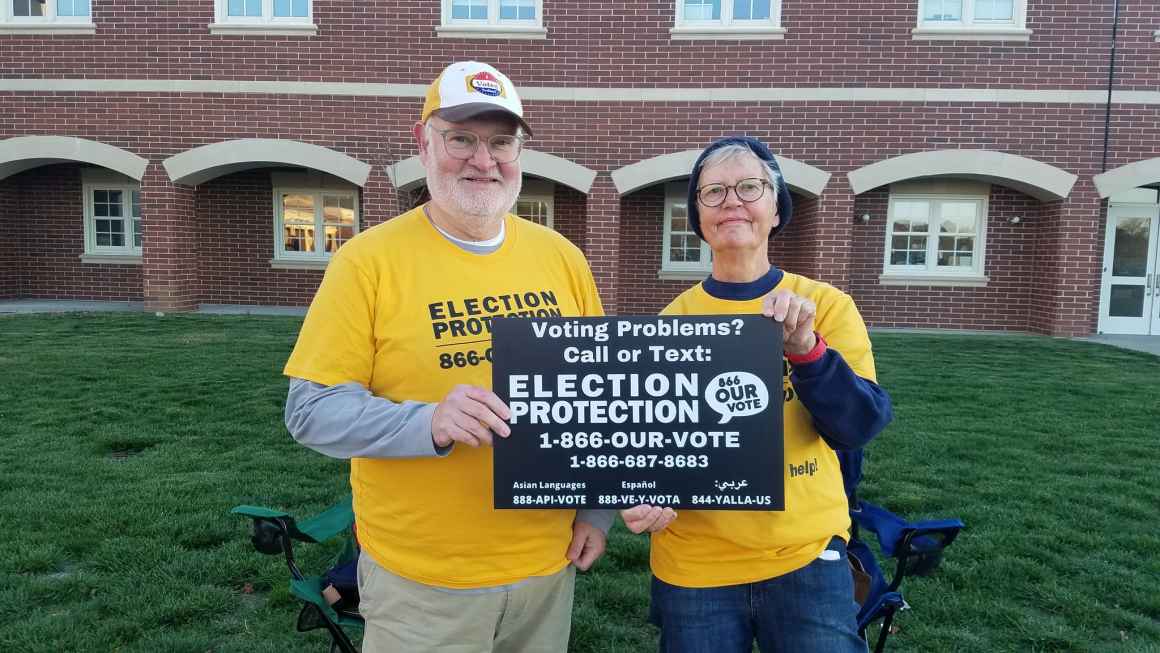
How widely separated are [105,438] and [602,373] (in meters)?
5.17

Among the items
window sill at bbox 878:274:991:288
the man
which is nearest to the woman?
the man

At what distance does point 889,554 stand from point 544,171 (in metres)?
10.1

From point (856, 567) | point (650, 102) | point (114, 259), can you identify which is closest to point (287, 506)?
point (856, 567)

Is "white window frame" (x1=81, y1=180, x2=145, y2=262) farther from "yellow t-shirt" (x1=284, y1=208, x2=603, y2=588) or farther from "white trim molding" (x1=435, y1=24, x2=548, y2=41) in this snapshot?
"yellow t-shirt" (x1=284, y1=208, x2=603, y2=588)

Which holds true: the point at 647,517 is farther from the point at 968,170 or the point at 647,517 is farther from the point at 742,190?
the point at 968,170

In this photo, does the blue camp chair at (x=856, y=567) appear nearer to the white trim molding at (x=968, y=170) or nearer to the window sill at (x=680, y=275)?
the white trim molding at (x=968, y=170)

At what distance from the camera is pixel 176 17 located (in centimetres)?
1210

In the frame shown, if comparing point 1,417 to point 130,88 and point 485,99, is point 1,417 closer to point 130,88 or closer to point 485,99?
point 485,99

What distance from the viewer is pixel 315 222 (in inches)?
558

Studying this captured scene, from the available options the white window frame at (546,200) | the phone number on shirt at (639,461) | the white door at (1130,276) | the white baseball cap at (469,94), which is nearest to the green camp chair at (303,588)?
the phone number on shirt at (639,461)

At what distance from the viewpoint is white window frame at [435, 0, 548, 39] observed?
11.9 meters

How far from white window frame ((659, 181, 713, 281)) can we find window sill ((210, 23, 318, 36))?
6863 mm

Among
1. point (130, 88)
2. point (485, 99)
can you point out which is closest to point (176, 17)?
point (130, 88)

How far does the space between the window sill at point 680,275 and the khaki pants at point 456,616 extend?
12112 millimetres
